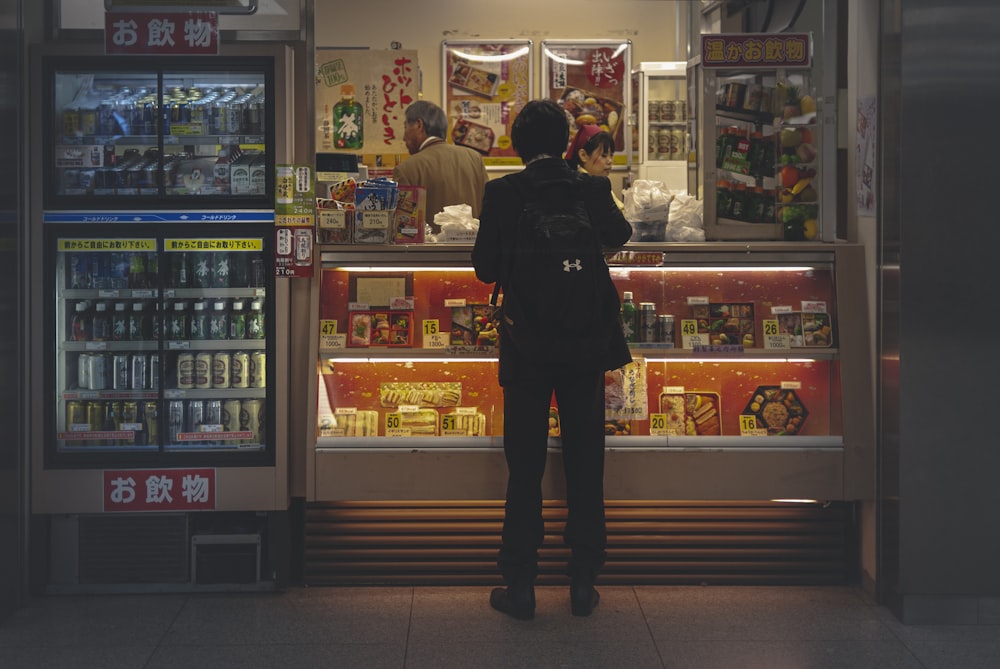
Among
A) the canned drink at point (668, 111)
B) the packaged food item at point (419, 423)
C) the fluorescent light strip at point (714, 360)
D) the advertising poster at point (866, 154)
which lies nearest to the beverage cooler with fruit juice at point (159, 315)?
the packaged food item at point (419, 423)

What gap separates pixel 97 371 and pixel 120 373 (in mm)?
102

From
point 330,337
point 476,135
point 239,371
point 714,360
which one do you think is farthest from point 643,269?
point 476,135

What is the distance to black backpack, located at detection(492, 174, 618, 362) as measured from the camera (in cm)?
457

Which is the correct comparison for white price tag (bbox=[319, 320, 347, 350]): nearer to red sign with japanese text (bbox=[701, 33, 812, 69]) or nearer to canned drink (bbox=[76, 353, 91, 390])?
canned drink (bbox=[76, 353, 91, 390])

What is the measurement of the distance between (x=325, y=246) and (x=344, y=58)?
126 inches

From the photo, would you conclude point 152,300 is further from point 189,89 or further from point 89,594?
point 89,594

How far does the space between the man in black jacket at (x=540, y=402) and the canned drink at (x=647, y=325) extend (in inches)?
17.7

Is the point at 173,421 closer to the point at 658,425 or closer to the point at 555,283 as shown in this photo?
the point at 555,283

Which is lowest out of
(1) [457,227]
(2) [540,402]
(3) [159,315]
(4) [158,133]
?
(2) [540,402]

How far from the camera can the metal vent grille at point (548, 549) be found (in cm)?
518

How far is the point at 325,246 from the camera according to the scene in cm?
511

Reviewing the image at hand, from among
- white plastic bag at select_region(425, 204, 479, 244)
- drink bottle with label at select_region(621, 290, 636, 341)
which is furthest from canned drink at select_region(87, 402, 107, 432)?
drink bottle with label at select_region(621, 290, 636, 341)

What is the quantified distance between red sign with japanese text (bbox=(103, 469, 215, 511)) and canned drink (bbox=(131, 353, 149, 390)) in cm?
42

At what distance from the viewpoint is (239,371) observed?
5277 mm
